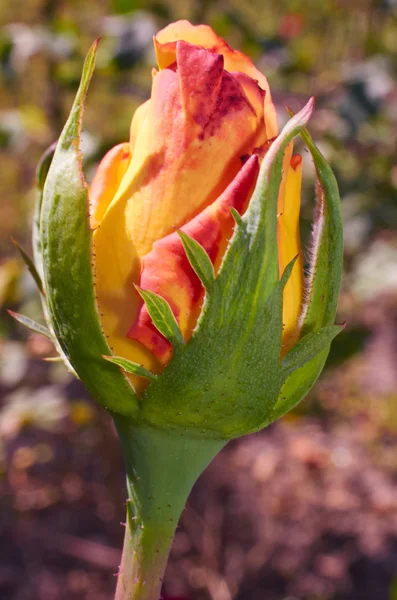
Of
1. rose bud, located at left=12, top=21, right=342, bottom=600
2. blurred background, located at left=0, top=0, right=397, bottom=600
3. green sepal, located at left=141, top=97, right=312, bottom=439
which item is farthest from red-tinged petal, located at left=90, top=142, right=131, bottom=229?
blurred background, located at left=0, top=0, right=397, bottom=600

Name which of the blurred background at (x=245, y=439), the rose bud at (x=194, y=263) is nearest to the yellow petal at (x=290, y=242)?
the rose bud at (x=194, y=263)

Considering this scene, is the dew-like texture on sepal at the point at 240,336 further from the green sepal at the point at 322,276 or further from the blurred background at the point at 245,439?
the blurred background at the point at 245,439

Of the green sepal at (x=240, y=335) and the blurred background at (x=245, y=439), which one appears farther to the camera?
the blurred background at (x=245, y=439)

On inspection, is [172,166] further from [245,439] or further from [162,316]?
[245,439]

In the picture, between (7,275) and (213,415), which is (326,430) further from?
(213,415)

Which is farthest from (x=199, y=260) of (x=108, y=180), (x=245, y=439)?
(x=245, y=439)

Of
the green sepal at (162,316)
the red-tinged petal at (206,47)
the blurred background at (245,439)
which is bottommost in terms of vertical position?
the blurred background at (245,439)
